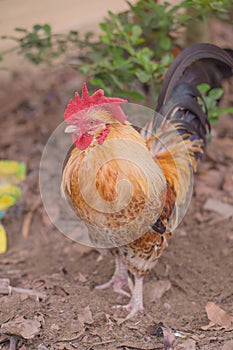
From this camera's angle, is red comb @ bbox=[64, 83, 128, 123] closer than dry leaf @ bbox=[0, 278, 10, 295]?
Yes

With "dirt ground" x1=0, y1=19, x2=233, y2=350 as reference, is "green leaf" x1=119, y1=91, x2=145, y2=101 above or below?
above

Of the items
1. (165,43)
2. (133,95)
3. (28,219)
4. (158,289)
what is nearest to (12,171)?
(28,219)

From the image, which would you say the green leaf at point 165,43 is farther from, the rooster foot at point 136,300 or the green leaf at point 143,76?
the rooster foot at point 136,300

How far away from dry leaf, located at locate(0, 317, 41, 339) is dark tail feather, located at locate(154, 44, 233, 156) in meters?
1.53

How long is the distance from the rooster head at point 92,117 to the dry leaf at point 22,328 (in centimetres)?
100

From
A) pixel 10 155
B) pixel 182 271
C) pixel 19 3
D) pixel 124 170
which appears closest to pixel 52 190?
pixel 10 155

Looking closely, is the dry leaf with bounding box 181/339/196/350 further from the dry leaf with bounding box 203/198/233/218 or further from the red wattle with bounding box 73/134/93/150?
the dry leaf with bounding box 203/198/233/218

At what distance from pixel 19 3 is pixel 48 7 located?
377 millimetres

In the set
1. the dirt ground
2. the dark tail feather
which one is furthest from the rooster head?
the dirt ground

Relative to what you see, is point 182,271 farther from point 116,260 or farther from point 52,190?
point 52,190

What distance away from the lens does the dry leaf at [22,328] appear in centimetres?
293

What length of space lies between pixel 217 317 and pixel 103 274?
941 mm

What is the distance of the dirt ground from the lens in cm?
303

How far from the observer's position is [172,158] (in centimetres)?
357
